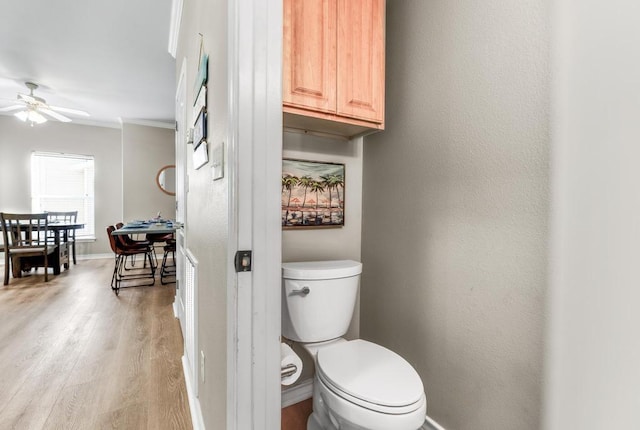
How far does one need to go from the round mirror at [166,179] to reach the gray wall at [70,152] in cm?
91

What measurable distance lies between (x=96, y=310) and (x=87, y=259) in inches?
125

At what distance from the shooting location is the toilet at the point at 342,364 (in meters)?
0.94

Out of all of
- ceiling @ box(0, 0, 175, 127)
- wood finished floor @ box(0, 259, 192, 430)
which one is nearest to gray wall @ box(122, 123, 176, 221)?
ceiling @ box(0, 0, 175, 127)

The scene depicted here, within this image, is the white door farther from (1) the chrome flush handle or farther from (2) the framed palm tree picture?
(1) the chrome flush handle

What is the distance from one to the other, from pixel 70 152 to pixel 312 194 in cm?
579

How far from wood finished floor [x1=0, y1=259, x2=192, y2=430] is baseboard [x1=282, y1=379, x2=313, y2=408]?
0.49m

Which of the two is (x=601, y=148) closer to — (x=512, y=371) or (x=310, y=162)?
(x=512, y=371)

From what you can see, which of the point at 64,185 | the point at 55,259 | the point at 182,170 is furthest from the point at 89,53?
the point at 64,185

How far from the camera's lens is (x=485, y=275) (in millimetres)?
1115

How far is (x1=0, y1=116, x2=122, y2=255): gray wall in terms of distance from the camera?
4.76 m

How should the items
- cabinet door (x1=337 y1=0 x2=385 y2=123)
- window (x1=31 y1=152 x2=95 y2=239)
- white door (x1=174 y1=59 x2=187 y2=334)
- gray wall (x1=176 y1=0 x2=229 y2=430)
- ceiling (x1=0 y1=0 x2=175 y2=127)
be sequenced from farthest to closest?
window (x1=31 y1=152 x2=95 y2=239), ceiling (x1=0 y1=0 x2=175 y2=127), white door (x1=174 y1=59 x2=187 y2=334), cabinet door (x1=337 y1=0 x2=385 y2=123), gray wall (x1=176 y1=0 x2=229 y2=430)

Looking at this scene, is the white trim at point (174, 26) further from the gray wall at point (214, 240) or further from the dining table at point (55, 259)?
the dining table at point (55, 259)

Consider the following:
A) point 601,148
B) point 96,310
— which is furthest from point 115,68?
point 601,148

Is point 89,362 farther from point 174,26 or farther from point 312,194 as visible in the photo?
point 174,26
